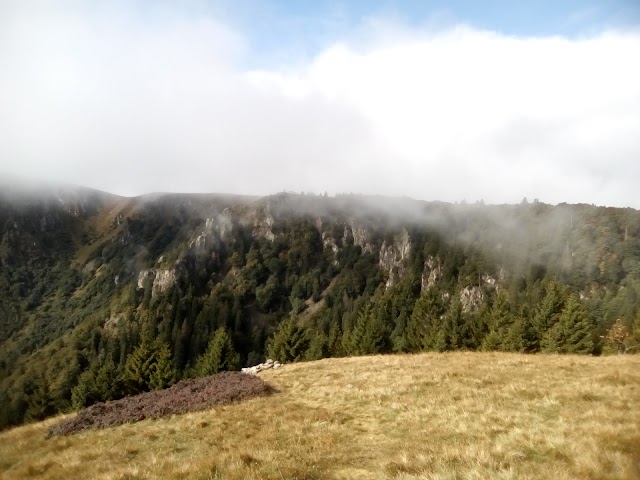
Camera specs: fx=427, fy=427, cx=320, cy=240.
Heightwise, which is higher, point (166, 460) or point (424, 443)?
point (424, 443)

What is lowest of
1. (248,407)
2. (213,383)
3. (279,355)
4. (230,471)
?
(279,355)

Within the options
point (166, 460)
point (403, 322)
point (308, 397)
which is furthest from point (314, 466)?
point (403, 322)

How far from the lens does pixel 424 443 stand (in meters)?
14.6

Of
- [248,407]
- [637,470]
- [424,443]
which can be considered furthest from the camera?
[248,407]

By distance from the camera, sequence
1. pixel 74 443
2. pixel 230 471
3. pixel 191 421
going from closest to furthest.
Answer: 1. pixel 230 471
2. pixel 74 443
3. pixel 191 421

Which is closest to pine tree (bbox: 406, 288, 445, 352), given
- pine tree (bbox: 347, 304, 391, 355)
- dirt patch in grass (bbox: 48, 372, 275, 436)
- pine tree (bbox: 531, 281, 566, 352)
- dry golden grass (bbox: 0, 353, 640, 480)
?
pine tree (bbox: 347, 304, 391, 355)

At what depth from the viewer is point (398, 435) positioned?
54.3ft

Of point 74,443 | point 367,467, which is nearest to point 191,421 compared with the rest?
point 74,443

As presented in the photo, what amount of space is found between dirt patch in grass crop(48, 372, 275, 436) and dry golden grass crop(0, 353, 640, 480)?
1272 millimetres

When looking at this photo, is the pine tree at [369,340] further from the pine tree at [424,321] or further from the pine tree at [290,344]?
the pine tree at [290,344]

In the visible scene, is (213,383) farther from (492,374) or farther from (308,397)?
(492,374)

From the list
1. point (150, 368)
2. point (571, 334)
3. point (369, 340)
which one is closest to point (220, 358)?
point (150, 368)

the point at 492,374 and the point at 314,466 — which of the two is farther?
the point at 492,374

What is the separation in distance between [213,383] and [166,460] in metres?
17.5
